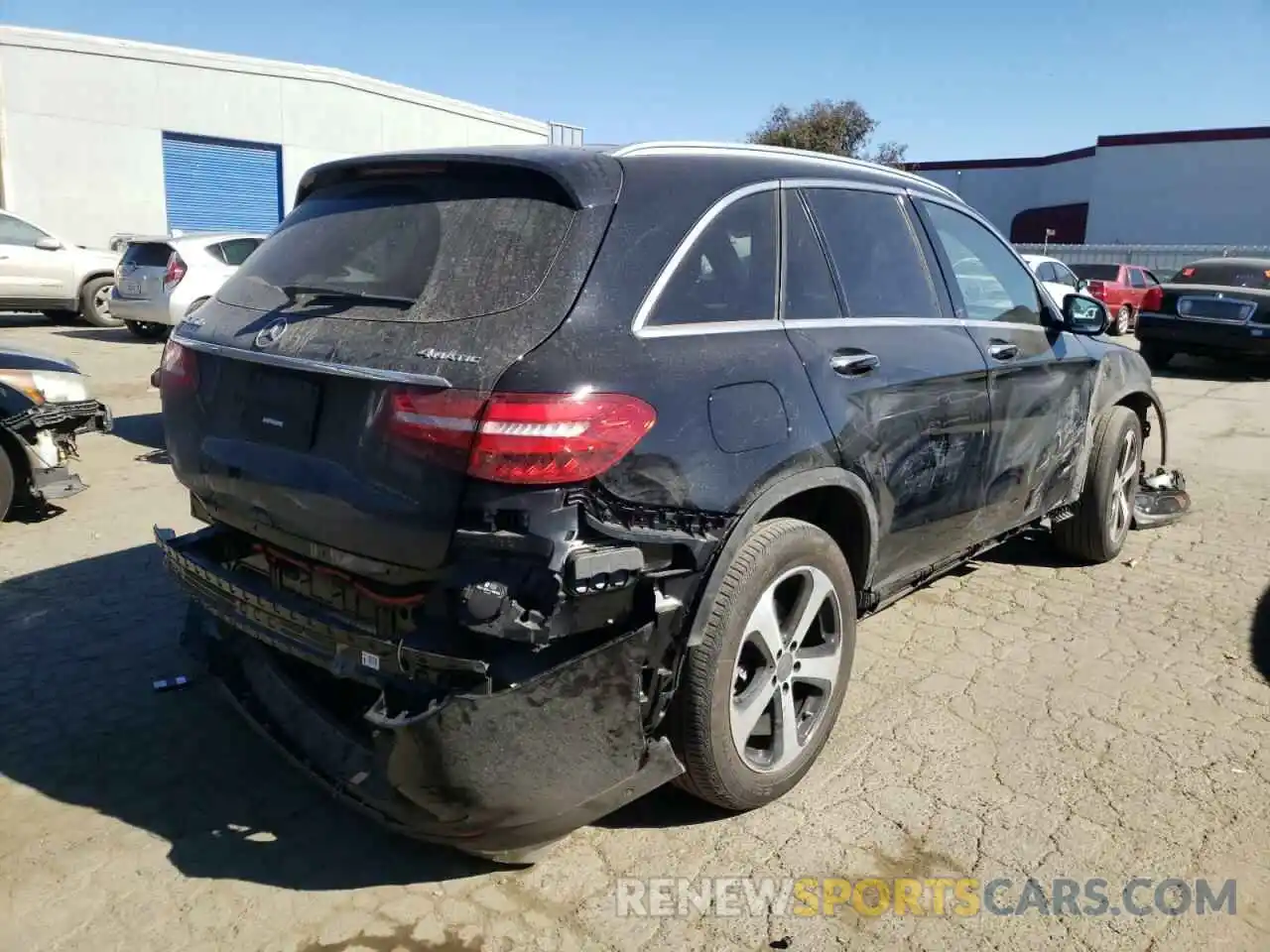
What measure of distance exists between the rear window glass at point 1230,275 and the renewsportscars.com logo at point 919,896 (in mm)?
13324

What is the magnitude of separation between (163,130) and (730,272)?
77.2ft

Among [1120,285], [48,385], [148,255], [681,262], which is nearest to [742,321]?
[681,262]

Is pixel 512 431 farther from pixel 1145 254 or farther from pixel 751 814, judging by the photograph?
pixel 1145 254

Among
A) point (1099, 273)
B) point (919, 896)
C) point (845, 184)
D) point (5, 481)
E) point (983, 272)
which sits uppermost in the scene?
point (1099, 273)

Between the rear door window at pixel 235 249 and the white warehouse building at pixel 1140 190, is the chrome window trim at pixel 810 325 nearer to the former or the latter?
the rear door window at pixel 235 249

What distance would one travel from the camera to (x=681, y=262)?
282 centimetres

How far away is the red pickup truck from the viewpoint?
2034 cm

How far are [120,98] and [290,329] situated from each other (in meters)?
23.0

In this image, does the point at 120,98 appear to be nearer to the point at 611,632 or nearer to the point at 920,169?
the point at 611,632

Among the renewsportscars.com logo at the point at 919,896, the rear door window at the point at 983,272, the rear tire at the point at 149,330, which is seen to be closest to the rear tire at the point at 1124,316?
the rear door window at the point at 983,272

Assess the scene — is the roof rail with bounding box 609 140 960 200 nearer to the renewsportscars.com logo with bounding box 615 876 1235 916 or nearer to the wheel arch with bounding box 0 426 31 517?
the renewsportscars.com logo with bounding box 615 876 1235 916

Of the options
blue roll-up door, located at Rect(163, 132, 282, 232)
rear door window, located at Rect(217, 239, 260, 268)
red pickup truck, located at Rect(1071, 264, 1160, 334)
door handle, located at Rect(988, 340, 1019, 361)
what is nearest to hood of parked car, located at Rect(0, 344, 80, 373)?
door handle, located at Rect(988, 340, 1019, 361)

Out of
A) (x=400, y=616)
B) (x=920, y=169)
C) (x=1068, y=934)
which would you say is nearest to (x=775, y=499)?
(x=400, y=616)

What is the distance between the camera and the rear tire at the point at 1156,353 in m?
13.9
